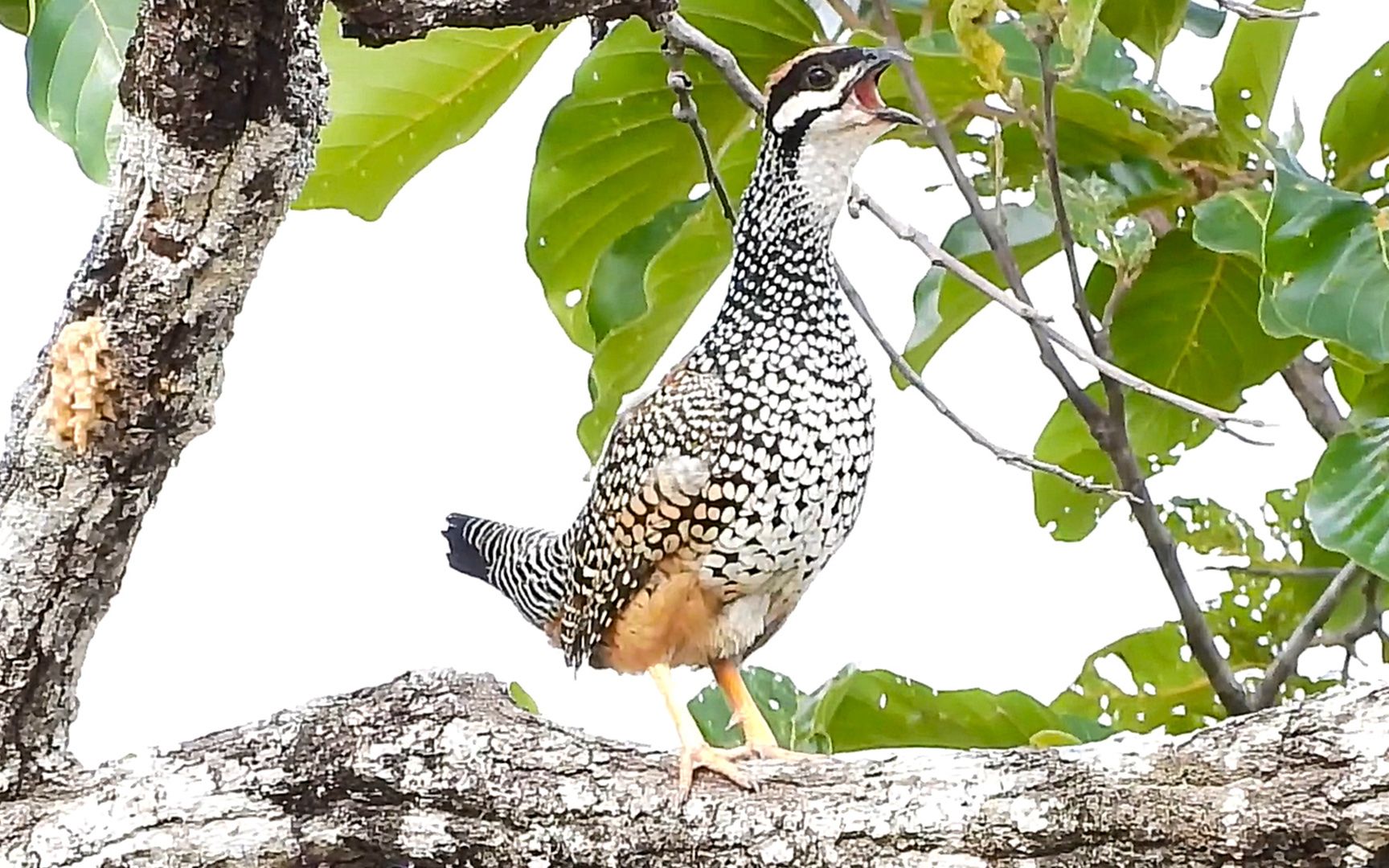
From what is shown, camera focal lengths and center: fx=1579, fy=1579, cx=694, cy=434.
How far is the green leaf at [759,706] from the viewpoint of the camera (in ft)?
3.86

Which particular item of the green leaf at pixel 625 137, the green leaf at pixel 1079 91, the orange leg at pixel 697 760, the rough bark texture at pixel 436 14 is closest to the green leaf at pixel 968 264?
the green leaf at pixel 1079 91

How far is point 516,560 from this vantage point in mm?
1055

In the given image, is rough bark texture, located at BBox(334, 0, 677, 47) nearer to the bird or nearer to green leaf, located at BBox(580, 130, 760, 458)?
the bird

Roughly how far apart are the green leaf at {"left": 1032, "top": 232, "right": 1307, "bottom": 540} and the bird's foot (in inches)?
24.9

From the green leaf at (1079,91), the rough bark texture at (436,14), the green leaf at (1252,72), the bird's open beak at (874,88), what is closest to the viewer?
the rough bark texture at (436,14)

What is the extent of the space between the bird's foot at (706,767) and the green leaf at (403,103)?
63cm

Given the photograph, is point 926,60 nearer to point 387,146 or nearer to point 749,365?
point 749,365

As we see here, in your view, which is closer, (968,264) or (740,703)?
(740,703)

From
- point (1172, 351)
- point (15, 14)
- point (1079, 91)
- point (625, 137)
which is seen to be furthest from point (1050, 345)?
point (15, 14)

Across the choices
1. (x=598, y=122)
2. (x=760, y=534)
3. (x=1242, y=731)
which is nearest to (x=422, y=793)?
(x=760, y=534)

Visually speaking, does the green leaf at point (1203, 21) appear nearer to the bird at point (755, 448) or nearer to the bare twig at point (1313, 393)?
the bare twig at point (1313, 393)

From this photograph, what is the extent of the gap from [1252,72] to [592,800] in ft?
2.56

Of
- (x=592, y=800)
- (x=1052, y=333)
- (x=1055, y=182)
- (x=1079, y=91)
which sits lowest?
(x=592, y=800)

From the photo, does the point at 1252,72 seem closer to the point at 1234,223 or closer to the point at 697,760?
the point at 1234,223
